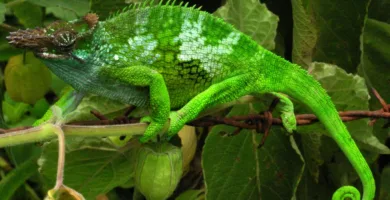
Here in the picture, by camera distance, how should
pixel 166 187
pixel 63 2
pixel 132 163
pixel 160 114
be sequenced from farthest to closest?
pixel 63 2 < pixel 132 163 < pixel 166 187 < pixel 160 114

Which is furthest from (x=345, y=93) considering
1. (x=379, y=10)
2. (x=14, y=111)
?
(x=14, y=111)

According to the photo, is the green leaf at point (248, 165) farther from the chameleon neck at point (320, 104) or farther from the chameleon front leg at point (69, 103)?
the chameleon front leg at point (69, 103)

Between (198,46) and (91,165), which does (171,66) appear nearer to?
(198,46)

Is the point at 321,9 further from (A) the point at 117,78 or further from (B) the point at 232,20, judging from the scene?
(A) the point at 117,78

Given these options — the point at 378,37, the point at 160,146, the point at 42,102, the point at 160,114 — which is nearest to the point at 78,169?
the point at 160,146

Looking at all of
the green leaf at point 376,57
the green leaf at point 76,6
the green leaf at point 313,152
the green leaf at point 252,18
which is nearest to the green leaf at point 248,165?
the green leaf at point 313,152
